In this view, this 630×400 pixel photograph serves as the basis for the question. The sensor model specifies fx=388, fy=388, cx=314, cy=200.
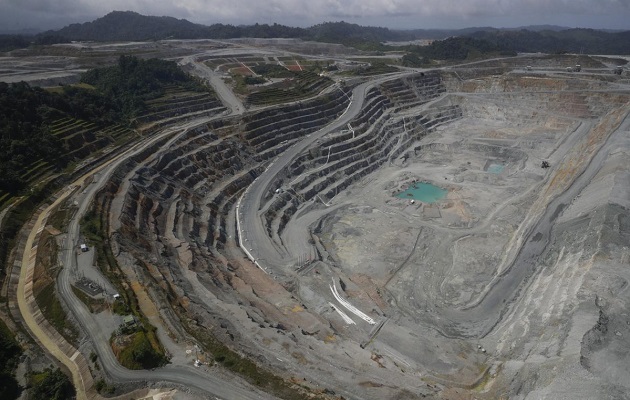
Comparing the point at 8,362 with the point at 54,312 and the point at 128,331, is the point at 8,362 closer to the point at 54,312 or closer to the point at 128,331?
the point at 54,312

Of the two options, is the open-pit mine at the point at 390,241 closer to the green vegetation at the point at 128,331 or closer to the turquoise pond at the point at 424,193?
the turquoise pond at the point at 424,193

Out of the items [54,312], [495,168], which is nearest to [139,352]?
[54,312]

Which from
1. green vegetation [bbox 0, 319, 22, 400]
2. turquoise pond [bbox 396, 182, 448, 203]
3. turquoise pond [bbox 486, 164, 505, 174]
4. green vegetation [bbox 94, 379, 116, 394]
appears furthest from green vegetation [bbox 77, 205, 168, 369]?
turquoise pond [bbox 486, 164, 505, 174]

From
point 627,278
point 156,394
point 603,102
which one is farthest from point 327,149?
point 603,102

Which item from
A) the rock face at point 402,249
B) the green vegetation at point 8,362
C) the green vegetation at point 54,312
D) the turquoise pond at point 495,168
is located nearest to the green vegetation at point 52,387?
the green vegetation at point 8,362

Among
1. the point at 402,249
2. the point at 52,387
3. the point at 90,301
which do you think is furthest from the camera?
the point at 402,249

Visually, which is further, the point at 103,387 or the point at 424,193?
the point at 424,193
